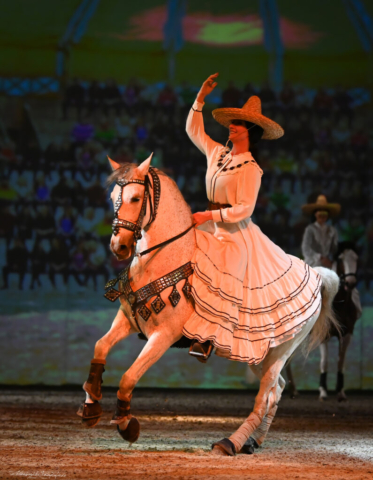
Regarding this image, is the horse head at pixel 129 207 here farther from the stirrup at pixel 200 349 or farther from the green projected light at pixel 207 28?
the green projected light at pixel 207 28

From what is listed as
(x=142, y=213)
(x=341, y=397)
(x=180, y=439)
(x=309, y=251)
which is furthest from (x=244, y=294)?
(x=341, y=397)

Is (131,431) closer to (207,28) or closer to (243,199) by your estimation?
(243,199)

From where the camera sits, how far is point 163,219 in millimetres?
3855

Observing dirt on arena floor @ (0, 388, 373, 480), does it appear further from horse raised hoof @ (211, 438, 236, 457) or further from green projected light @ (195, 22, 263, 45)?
green projected light @ (195, 22, 263, 45)

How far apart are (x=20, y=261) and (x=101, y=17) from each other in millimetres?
2897

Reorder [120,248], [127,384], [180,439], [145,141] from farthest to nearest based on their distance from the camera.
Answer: [145,141]
[180,439]
[127,384]
[120,248]

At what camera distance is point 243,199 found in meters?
4.00

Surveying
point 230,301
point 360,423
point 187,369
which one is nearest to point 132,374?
point 230,301

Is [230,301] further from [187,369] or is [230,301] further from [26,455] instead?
[187,369]

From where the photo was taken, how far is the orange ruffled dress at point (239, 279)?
153 inches

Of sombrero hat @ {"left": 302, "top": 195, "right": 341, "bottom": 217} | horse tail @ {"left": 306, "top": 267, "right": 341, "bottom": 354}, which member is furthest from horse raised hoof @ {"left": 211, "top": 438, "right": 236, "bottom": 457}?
sombrero hat @ {"left": 302, "top": 195, "right": 341, "bottom": 217}

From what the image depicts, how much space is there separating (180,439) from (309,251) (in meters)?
3.28

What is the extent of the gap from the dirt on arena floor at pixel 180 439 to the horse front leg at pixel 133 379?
0.58 ft

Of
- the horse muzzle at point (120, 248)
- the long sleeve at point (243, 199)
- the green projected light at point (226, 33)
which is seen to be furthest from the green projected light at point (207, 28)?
the horse muzzle at point (120, 248)
